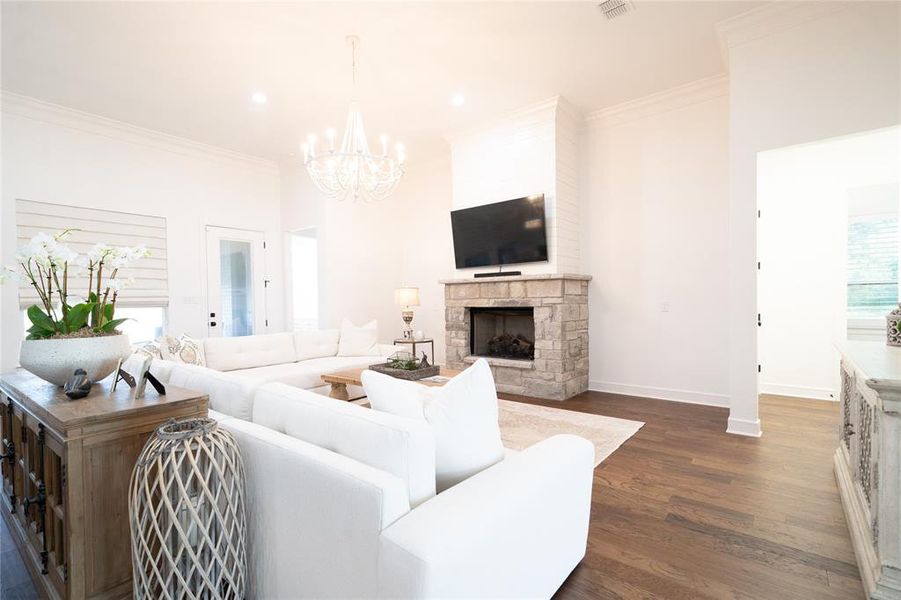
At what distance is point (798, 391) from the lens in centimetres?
453

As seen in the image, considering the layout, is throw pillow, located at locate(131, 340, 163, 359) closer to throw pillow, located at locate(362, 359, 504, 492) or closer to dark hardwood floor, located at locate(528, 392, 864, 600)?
throw pillow, located at locate(362, 359, 504, 492)

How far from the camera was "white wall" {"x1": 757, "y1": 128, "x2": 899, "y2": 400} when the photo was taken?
427cm

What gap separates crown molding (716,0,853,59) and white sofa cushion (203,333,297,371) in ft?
16.5

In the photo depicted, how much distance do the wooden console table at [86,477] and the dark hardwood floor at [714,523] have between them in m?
0.27

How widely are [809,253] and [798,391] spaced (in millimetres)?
1465

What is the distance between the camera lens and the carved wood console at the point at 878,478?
60.0 inches

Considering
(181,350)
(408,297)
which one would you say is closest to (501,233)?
(408,297)

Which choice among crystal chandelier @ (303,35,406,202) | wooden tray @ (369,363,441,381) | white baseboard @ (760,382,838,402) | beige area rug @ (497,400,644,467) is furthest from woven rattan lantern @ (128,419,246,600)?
white baseboard @ (760,382,838,402)

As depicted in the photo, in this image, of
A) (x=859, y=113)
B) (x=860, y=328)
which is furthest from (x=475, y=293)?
(x=860, y=328)

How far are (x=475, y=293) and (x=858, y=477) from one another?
3755 millimetres

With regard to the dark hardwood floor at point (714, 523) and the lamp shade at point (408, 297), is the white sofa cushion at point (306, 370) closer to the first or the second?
the lamp shade at point (408, 297)

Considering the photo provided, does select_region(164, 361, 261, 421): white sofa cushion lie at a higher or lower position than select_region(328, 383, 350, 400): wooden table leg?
higher

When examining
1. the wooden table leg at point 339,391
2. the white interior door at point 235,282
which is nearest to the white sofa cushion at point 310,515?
the wooden table leg at point 339,391

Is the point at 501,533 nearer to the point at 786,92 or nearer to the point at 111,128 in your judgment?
the point at 786,92
